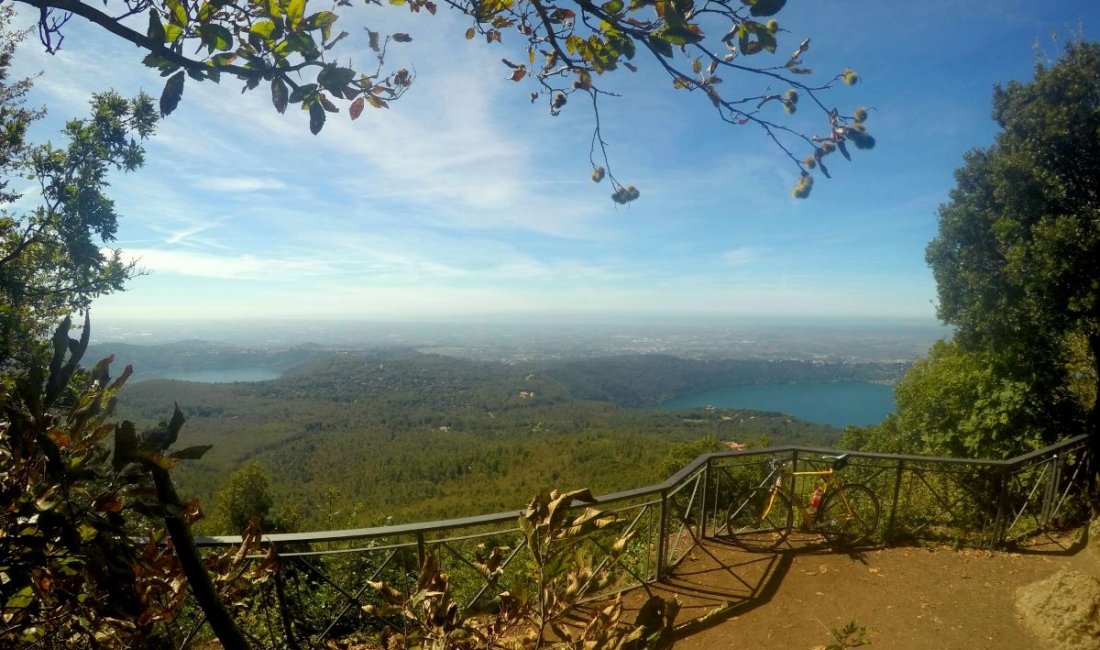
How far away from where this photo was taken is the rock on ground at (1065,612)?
3.80m

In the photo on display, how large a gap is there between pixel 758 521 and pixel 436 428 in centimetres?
8295

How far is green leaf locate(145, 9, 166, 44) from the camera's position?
4.23 ft

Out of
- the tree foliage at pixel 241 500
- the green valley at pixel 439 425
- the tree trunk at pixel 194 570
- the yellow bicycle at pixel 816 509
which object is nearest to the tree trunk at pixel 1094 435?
the yellow bicycle at pixel 816 509

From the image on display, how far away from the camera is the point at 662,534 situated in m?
4.65

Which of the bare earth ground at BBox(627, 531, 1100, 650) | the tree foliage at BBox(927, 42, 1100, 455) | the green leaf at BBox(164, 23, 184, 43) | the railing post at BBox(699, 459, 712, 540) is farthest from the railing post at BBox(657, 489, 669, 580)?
the tree foliage at BBox(927, 42, 1100, 455)

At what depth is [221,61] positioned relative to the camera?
1.46m

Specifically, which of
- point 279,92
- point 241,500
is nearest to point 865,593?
point 279,92

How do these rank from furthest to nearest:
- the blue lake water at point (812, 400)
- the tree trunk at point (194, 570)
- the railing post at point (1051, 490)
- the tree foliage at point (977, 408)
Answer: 1. the blue lake water at point (812, 400)
2. the tree foliage at point (977, 408)
3. the railing post at point (1051, 490)
4. the tree trunk at point (194, 570)

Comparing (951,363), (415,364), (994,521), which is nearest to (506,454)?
(951,363)

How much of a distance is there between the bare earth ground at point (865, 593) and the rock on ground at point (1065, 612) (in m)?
0.10

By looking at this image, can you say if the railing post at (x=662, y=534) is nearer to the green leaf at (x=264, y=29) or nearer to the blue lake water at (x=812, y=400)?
the green leaf at (x=264, y=29)

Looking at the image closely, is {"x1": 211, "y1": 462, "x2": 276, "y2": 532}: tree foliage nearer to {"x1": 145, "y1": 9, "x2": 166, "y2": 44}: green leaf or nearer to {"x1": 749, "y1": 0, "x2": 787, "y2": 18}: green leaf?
{"x1": 145, "y1": 9, "x2": 166, "y2": 44}: green leaf

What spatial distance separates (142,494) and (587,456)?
157 ft

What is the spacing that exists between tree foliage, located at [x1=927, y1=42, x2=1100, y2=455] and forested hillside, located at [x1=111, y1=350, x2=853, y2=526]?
41.4 ft
